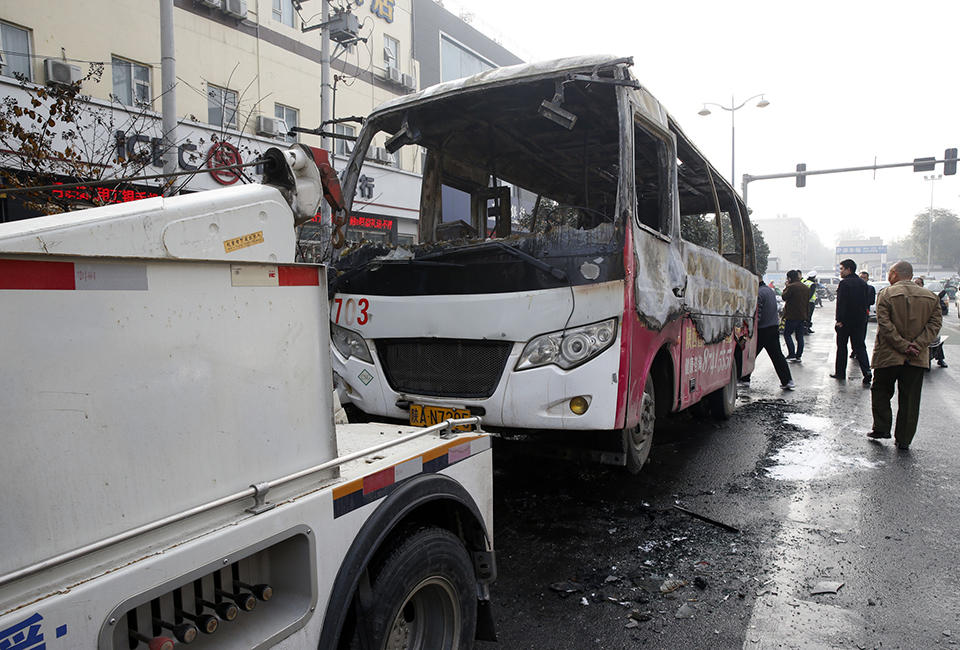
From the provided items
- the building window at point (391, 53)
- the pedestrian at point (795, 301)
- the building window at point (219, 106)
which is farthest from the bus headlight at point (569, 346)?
the building window at point (391, 53)

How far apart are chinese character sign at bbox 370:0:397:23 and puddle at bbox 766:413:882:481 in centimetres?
1645

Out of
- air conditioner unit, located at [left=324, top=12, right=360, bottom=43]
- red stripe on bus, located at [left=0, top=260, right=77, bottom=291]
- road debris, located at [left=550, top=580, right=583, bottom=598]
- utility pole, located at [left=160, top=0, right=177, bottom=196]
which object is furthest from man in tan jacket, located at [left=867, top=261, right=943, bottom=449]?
air conditioner unit, located at [left=324, top=12, right=360, bottom=43]

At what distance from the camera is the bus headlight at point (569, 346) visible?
3580mm

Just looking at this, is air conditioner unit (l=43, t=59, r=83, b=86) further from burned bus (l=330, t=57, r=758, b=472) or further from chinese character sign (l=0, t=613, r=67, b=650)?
chinese character sign (l=0, t=613, r=67, b=650)

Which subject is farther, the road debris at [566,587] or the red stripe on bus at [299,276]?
the road debris at [566,587]

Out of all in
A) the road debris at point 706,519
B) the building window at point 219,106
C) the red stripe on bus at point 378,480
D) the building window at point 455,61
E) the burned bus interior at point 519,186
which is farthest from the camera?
the building window at point 455,61

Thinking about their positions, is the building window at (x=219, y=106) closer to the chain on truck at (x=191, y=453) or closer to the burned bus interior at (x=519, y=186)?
the burned bus interior at (x=519, y=186)

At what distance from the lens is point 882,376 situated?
19.9ft

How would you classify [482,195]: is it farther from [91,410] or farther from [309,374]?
[91,410]

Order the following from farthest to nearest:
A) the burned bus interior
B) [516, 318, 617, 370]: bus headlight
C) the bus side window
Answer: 1. the bus side window
2. the burned bus interior
3. [516, 318, 617, 370]: bus headlight

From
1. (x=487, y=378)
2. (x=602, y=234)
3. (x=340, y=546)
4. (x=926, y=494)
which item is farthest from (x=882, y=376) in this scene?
(x=340, y=546)

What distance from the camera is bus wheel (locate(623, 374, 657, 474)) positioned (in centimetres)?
421

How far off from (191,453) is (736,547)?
11.0ft

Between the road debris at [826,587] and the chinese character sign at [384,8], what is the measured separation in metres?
18.3
